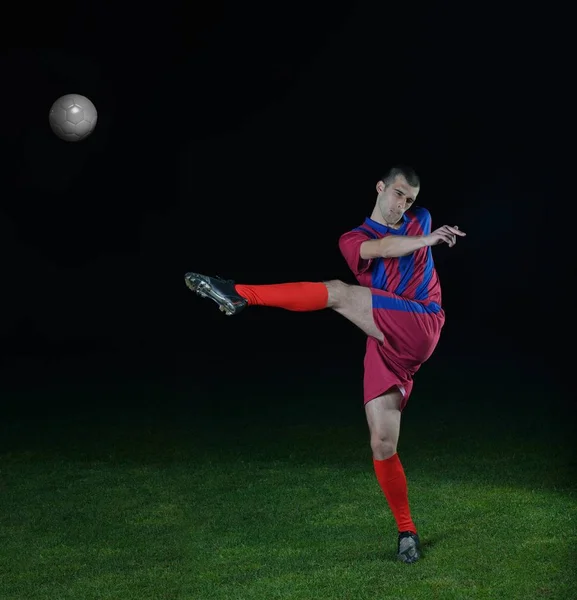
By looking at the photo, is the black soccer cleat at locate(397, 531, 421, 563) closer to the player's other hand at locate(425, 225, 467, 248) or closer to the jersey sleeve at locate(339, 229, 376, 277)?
the jersey sleeve at locate(339, 229, 376, 277)

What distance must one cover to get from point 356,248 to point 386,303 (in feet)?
0.77

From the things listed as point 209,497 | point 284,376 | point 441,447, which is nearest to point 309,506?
point 209,497

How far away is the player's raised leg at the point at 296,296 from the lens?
350cm

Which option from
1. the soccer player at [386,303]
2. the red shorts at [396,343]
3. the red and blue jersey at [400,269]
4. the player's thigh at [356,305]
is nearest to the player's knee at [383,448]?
the soccer player at [386,303]

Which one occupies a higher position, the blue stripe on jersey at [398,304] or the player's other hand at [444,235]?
the player's other hand at [444,235]

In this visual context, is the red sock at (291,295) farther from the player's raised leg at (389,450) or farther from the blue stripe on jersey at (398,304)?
the player's raised leg at (389,450)

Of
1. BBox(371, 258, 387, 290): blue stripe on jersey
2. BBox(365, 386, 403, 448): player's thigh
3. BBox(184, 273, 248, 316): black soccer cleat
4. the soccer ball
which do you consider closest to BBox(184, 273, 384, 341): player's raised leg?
BBox(184, 273, 248, 316): black soccer cleat

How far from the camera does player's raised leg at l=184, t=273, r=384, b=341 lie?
3.50 meters

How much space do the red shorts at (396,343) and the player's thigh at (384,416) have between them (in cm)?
3

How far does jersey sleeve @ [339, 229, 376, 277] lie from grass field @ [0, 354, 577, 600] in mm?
1082

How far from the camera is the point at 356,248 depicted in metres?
3.59

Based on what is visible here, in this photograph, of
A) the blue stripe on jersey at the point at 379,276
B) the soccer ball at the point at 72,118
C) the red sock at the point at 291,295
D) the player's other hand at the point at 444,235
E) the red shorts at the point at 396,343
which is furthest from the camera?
the soccer ball at the point at 72,118

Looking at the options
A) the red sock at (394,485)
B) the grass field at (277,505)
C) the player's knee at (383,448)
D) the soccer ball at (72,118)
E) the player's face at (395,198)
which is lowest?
the grass field at (277,505)

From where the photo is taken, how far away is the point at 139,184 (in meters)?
11.1
